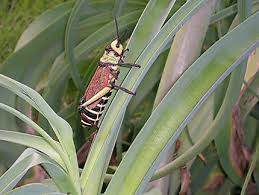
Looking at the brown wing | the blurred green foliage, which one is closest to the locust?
the brown wing

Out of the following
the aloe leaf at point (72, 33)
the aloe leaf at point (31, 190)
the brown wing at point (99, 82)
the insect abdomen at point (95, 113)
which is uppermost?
the aloe leaf at point (72, 33)

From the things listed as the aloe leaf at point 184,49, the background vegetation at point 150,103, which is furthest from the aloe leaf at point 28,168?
the aloe leaf at point 184,49

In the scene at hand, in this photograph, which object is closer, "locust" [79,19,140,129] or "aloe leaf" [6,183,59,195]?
"aloe leaf" [6,183,59,195]

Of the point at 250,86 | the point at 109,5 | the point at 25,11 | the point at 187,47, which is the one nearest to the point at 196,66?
the point at 187,47

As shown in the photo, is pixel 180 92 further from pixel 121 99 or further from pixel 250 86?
pixel 250 86

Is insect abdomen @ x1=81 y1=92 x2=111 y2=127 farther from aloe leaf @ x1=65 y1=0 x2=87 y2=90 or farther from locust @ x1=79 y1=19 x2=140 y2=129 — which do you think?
aloe leaf @ x1=65 y1=0 x2=87 y2=90

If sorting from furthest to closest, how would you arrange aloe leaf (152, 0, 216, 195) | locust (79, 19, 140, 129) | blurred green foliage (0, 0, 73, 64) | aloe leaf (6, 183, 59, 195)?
blurred green foliage (0, 0, 73, 64) → aloe leaf (152, 0, 216, 195) → locust (79, 19, 140, 129) → aloe leaf (6, 183, 59, 195)

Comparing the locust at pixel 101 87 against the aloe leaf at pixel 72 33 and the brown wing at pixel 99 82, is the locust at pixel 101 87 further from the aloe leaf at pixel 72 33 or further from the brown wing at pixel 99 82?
the aloe leaf at pixel 72 33

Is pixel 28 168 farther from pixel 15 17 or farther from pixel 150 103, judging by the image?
pixel 15 17
